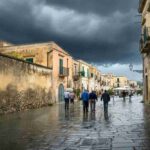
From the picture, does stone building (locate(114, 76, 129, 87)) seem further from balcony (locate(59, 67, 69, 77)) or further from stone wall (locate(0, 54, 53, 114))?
stone wall (locate(0, 54, 53, 114))

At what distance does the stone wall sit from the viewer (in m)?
24.1

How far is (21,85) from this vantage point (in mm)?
27641

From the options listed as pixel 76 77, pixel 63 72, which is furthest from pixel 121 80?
pixel 63 72

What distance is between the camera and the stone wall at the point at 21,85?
24141mm

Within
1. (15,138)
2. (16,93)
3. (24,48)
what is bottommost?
(15,138)

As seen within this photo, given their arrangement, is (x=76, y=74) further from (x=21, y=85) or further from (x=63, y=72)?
(x=21, y=85)

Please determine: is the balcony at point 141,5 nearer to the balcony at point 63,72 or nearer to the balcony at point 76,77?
the balcony at point 63,72

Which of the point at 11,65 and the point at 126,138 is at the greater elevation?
the point at 11,65

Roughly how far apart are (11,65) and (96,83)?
195 ft

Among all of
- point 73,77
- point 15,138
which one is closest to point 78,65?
point 73,77

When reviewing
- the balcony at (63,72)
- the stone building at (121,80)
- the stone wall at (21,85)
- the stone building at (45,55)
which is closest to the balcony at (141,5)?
the stone wall at (21,85)

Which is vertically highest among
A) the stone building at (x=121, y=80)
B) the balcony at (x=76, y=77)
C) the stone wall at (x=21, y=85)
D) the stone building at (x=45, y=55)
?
the stone building at (x=121, y=80)

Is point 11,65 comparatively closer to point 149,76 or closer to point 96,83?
point 149,76

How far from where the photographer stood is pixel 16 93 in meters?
26.5
